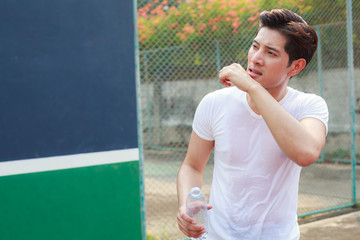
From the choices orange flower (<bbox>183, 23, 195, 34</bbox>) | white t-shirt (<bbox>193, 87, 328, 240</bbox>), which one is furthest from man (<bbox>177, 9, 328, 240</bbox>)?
orange flower (<bbox>183, 23, 195, 34</bbox>)

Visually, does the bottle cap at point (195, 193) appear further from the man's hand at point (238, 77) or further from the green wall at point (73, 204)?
the green wall at point (73, 204)

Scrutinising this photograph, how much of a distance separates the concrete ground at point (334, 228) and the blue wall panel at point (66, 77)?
287cm

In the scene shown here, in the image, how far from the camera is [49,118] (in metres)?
2.65

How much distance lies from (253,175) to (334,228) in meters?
3.78

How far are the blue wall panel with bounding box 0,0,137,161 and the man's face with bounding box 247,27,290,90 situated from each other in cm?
129

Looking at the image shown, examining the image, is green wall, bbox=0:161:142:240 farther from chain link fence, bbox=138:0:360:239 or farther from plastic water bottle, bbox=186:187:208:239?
chain link fence, bbox=138:0:360:239

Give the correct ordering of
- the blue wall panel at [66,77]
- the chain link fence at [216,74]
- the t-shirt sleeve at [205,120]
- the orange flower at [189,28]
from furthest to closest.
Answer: the orange flower at [189,28] → the chain link fence at [216,74] → the blue wall panel at [66,77] → the t-shirt sleeve at [205,120]

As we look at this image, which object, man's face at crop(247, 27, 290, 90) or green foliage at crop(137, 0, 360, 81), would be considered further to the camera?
green foliage at crop(137, 0, 360, 81)

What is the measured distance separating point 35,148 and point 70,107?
1.06 ft

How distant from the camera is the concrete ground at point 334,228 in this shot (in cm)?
482

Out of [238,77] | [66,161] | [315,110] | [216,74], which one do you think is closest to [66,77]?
[66,161]

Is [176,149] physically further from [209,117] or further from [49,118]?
[209,117]

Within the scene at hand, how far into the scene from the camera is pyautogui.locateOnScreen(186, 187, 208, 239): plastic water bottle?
1729mm

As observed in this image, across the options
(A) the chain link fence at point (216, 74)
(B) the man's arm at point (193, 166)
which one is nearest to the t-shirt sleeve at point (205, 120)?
(B) the man's arm at point (193, 166)
